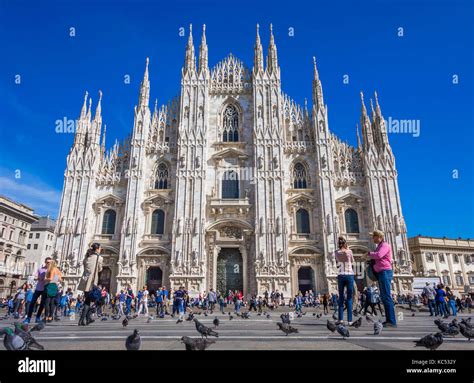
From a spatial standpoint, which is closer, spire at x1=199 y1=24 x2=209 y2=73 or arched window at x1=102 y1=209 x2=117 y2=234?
arched window at x1=102 y1=209 x2=117 y2=234

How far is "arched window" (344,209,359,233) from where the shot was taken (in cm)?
2797

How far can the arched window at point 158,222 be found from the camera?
28.0m

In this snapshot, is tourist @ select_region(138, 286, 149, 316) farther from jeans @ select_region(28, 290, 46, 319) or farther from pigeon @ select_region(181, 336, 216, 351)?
pigeon @ select_region(181, 336, 216, 351)

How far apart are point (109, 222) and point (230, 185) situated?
11088mm

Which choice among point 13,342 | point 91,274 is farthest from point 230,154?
point 13,342

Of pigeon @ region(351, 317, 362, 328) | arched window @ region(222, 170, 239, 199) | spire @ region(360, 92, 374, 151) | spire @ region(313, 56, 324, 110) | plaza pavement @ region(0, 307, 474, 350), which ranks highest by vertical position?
spire @ region(313, 56, 324, 110)

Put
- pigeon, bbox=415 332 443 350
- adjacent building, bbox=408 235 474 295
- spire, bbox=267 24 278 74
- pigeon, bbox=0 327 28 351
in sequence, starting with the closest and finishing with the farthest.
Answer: pigeon, bbox=0 327 28 351 < pigeon, bbox=415 332 443 350 < spire, bbox=267 24 278 74 < adjacent building, bbox=408 235 474 295

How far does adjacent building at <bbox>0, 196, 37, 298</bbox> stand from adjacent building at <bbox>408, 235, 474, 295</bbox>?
173ft

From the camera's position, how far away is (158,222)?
2820 cm

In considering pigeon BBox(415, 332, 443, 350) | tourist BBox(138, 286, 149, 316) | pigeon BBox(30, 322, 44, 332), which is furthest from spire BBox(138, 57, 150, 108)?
pigeon BBox(415, 332, 443, 350)

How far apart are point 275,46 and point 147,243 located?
23096mm

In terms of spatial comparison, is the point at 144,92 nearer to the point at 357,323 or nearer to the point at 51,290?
the point at 51,290
